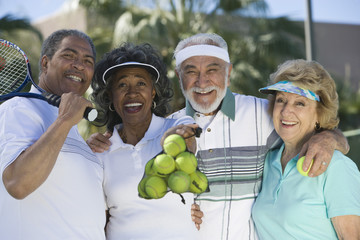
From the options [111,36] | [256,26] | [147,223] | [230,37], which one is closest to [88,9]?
[111,36]

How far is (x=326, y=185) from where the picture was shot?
9.85ft

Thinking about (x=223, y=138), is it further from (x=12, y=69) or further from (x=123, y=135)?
(x=12, y=69)

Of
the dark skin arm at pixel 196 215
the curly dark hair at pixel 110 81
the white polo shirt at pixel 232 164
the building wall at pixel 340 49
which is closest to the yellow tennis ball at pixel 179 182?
the dark skin arm at pixel 196 215

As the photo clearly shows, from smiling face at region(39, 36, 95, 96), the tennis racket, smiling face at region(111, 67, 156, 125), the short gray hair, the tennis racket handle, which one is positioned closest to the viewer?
the tennis racket handle

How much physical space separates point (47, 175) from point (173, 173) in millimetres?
721

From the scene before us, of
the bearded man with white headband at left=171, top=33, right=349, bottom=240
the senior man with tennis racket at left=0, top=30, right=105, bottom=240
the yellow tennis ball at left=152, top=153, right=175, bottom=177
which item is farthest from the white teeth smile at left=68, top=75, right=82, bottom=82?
the yellow tennis ball at left=152, top=153, right=175, bottom=177

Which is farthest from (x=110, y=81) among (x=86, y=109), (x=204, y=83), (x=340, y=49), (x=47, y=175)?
(x=340, y=49)

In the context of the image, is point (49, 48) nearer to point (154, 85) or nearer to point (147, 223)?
point (154, 85)

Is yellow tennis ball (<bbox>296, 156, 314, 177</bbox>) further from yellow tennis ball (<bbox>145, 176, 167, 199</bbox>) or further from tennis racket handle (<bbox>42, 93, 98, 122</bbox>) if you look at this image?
tennis racket handle (<bbox>42, 93, 98, 122</bbox>)

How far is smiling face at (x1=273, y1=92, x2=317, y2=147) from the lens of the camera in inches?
131

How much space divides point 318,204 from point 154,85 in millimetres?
1557

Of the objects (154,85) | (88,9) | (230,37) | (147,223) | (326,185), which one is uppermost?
(88,9)

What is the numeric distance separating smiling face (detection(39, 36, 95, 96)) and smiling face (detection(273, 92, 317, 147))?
153 centimetres

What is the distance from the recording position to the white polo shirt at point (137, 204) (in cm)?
295
